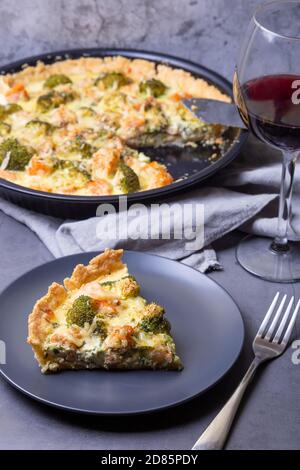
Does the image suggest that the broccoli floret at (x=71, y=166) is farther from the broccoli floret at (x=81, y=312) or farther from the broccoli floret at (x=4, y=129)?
the broccoli floret at (x=81, y=312)

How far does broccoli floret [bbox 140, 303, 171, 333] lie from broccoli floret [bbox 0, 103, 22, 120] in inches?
65.5

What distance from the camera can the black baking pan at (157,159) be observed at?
2.86 m

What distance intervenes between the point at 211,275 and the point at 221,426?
0.80m

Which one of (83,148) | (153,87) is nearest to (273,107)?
(83,148)

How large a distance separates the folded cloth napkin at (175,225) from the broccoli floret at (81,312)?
57 centimetres

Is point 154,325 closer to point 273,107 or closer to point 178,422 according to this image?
point 178,422

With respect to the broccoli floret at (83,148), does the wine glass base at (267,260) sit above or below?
below

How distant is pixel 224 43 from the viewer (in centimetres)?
404

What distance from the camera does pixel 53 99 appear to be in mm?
3691

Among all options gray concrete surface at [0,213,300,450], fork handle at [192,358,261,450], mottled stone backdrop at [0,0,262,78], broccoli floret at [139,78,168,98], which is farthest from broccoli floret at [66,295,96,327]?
mottled stone backdrop at [0,0,262,78]

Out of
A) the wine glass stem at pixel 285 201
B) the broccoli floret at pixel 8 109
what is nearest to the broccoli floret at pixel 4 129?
the broccoli floret at pixel 8 109

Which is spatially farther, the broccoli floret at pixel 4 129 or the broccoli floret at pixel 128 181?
the broccoli floret at pixel 4 129

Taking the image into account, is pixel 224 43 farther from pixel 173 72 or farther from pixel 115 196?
pixel 115 196

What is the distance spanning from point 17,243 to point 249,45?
1.08 metres
